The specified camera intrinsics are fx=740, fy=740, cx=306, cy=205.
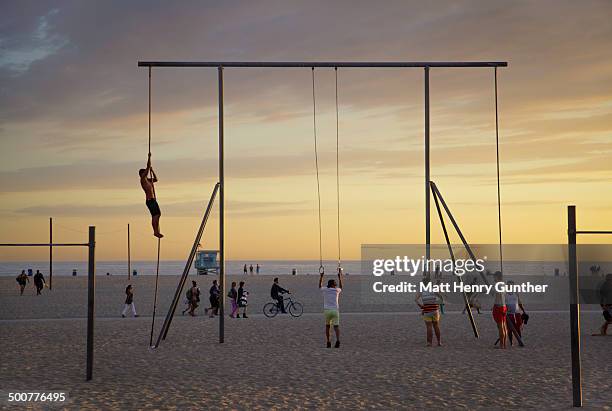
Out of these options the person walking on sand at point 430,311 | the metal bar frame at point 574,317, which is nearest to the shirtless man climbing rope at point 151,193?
the person walking on sand at point 430,311

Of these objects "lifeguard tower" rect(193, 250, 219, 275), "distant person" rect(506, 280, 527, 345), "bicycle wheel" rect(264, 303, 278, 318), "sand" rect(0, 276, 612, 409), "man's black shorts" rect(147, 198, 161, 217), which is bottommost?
"sand" rect(0, 276, 612, 409)

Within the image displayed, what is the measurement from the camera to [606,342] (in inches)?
774

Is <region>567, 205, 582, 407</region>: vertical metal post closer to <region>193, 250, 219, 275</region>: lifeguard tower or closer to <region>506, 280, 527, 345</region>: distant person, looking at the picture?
<region>506, 280, 527, 345</region>: distant person

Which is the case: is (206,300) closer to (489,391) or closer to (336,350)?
(336,350)

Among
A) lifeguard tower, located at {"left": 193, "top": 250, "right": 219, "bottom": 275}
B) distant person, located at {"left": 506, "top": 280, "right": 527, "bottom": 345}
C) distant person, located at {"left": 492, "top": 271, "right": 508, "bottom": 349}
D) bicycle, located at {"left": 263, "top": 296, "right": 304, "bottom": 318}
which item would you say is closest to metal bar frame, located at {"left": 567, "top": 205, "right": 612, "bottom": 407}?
distant person, located at {"left": 492, "top": 271, "right": 508, "bottom": 349}

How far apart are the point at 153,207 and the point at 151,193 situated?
0.36m

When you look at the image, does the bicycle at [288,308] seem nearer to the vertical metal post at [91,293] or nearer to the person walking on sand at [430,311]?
the person walking on sand at [430,311]

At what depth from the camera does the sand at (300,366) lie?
38.9 ft

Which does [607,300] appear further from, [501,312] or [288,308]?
[288,308]

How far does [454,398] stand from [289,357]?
5714mm

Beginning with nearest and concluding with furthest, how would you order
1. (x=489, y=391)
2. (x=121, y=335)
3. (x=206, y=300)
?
(x=489, y=391), (x=121, y=335), (x=206, y=300)

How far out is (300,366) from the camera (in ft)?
50.5

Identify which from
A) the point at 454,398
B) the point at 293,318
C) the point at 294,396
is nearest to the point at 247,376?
the point at 294,396

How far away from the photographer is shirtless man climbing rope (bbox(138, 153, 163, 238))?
1747 cm
